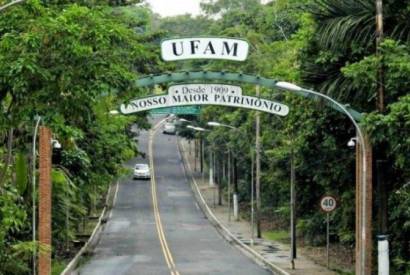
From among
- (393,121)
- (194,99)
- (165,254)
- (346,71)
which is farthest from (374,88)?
(165,254)

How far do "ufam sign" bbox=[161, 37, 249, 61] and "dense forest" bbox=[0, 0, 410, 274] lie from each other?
39.4 inches

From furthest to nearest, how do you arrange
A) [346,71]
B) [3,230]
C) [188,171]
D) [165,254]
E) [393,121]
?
[188,171] < [165,254] < [346,71] < [393,121] < [3,230]

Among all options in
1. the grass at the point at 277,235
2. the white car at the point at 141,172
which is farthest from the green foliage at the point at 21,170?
the white car at the point at 141,172

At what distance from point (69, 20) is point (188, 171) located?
72.2 m

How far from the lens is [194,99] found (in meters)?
22.2

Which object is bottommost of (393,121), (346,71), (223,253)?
(223,253)

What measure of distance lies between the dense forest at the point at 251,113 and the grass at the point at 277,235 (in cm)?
121

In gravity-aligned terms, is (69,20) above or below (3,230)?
above

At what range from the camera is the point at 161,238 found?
150ft

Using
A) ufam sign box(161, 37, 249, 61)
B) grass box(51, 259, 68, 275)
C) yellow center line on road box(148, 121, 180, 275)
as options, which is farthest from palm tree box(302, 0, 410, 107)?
grass box(51, 259, 68, 275)

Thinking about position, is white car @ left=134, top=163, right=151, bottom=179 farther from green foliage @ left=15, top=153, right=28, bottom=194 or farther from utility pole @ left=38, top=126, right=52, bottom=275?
green foliage @ left=15, top=153, right=28, bottom=194

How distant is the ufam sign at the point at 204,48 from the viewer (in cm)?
2098

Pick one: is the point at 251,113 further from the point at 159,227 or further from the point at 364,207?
the point at 364,207

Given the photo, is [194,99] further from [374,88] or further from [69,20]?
[69,20]
